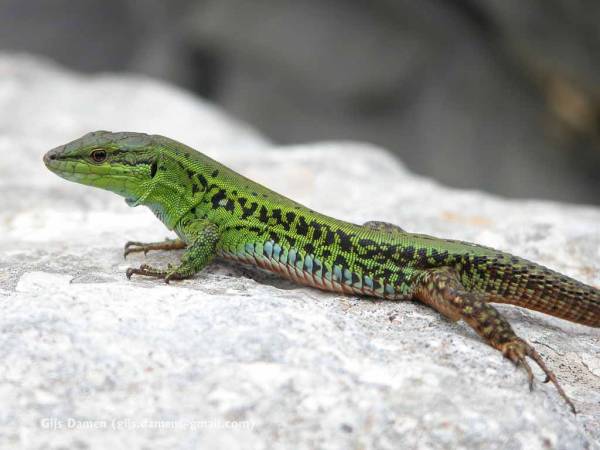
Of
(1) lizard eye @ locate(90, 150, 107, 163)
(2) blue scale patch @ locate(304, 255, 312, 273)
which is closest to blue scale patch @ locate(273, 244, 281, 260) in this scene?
(2) blue scale patch @ locate(304, 255, 312, 273)

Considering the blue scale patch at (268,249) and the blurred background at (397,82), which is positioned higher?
the blurred background at (397,82)

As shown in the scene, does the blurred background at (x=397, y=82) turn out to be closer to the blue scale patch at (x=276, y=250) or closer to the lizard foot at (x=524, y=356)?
the blue scale patch at (x=276, y=250)

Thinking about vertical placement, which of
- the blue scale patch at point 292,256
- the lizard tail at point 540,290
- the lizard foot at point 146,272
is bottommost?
the lizard foot at point 146,272

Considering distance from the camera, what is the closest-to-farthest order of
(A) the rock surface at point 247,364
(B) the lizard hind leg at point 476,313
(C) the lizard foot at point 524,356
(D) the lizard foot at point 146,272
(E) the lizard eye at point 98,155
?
1. (A) the rock surface at point 247,364
2. (C) the lizard foot at point 524,356
3. (B) the lizard hind leg at point 476,313
4. (D) the lizard foot at point 146,272
5. (E) the lizard eye at point 98,155

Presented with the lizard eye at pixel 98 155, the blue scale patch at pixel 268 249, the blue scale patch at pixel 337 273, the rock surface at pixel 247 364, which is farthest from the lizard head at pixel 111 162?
the blue scale patch at pixel 337 273

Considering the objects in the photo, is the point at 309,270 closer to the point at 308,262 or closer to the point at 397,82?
the point at 308,262

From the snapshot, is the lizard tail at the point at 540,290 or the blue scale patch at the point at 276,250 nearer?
the lizard tail at the point at 540,290

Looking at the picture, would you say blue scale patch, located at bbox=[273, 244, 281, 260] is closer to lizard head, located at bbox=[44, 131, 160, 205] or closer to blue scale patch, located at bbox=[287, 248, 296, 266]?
blue scale patch, located at bbox=[287, 248, 296, 266]
